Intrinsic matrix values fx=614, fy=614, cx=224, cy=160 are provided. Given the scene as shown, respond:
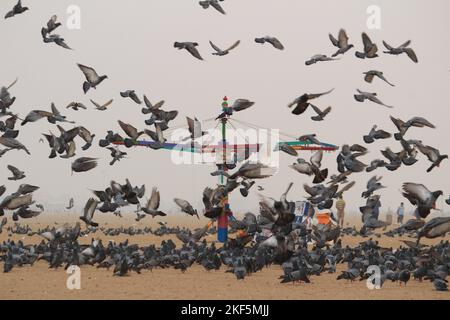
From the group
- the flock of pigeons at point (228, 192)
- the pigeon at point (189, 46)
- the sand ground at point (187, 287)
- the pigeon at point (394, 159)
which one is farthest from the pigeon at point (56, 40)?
the pigeon at point (394, 159)

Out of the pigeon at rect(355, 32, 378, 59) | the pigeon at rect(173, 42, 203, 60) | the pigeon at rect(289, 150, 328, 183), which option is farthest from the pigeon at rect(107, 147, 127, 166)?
the pigeon at rect(355, 32, 378, 59)

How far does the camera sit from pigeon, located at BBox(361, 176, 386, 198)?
19.2 metres

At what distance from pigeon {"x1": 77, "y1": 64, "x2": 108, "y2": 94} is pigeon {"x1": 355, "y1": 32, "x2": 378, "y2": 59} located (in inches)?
283

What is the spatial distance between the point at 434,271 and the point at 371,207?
261 cm

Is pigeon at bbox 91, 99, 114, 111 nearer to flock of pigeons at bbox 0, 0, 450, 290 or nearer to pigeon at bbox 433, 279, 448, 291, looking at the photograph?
flock of pigeons at bbox 0, 0, 450, 290

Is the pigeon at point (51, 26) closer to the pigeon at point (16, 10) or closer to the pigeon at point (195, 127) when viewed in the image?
the pigeon at point (16, 10)

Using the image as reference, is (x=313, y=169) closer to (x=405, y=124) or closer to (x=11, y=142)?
(x=405, y=124)

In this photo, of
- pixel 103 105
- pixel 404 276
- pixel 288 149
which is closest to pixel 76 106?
pixel 103 105

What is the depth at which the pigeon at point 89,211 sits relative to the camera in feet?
57.0

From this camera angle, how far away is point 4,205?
55.8ft

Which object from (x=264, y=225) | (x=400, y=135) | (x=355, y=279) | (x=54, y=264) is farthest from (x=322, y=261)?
(x=54, y=264)

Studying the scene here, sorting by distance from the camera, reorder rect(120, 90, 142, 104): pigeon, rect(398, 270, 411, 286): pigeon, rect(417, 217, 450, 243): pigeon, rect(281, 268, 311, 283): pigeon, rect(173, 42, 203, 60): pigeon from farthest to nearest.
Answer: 1. rect(120, 90, 142, 104): pigeon
2. rect(173, 42, 203, 60): pigeon
3. rect(398, 270, 411, 286): pigeon
4. rect(281, 268, 311, 283): pigeon
5. rect(417, 217, 450, 243): pigeon

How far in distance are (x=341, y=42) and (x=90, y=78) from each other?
711cm

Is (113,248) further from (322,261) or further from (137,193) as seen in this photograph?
(322,261)
